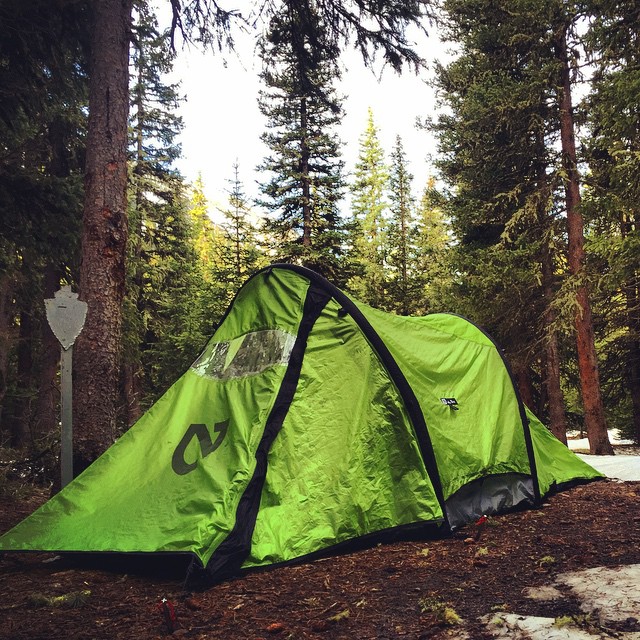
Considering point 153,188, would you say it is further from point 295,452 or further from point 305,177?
point 295,452

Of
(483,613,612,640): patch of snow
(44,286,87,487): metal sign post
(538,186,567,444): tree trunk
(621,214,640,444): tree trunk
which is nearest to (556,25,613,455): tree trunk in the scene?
(538,186,567,444): tree trunk

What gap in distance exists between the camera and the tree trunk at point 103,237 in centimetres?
496

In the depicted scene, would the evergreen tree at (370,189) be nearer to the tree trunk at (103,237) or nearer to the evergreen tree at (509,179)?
the evergreen tree at (509,179)

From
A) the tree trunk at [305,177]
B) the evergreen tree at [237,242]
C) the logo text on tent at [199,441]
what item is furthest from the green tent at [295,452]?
the evergreen tree at [237,242]

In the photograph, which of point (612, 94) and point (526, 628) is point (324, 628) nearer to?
point (526, 628)

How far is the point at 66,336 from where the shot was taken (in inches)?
160

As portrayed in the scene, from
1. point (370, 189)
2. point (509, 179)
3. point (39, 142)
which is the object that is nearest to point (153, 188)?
point (39, 142)

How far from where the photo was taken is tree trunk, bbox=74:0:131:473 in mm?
4961

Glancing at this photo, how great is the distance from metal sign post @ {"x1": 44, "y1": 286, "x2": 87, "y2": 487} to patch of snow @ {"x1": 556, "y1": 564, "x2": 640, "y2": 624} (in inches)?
142

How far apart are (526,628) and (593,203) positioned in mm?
9025

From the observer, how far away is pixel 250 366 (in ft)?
13.7

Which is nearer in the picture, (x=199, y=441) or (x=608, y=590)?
(x=608, y=590)

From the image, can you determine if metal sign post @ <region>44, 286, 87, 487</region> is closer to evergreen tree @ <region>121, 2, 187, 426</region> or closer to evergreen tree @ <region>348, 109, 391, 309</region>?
evergreen tree @ <region>121, 2, 187, 426</region>

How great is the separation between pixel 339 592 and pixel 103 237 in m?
3.93
